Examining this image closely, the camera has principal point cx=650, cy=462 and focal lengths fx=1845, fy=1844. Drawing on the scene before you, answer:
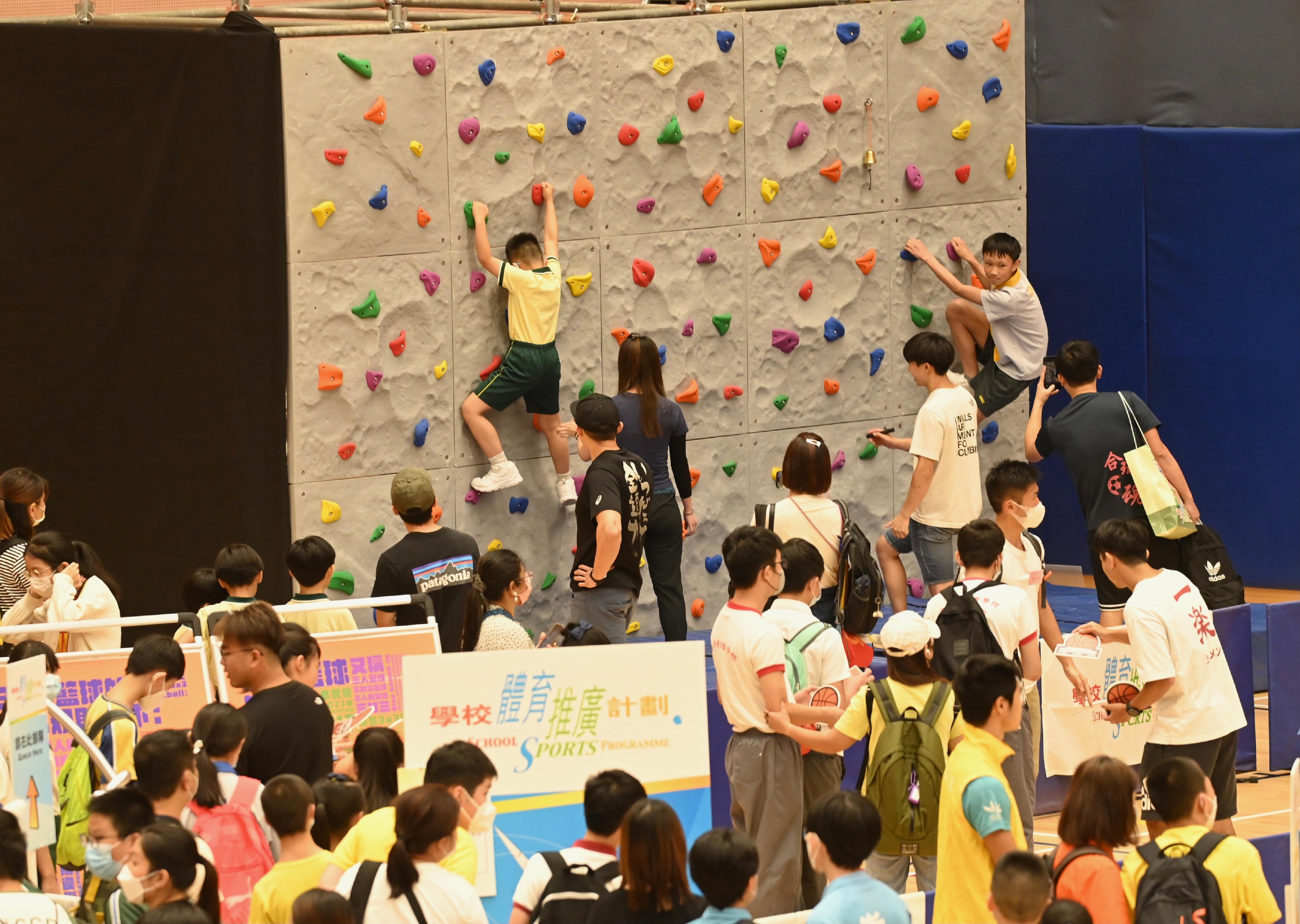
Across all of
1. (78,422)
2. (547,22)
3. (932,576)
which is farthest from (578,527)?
(547,22)

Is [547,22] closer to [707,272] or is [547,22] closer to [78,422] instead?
[707,272]

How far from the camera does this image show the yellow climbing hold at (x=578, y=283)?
34.3 ft

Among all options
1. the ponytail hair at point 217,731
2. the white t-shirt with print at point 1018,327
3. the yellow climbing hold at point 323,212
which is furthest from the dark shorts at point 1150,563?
the ponytail hair at point 217,731

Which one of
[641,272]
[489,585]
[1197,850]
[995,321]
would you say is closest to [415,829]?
[1197,850]

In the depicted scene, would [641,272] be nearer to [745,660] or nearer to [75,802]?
[745,660]

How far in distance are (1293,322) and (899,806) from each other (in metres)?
7.51

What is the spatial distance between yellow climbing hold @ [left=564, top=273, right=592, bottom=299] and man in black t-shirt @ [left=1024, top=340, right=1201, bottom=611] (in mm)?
2752

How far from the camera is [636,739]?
591cm

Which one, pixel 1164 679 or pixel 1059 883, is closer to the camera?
pixel 1059 883

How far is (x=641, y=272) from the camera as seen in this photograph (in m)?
10.7

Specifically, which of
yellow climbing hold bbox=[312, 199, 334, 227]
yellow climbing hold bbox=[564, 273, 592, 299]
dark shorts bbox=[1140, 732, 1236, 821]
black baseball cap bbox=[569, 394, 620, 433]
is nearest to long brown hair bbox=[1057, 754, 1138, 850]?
dark shorts bbox=[1140, 732, 1236, 821]

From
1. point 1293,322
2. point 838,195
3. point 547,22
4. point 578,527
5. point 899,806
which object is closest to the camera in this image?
point 899,806

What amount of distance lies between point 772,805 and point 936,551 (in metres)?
3.48

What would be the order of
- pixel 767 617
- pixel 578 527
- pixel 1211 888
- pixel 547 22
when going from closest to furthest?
pixel 1211 888
pixel 767 617
pixel 578 527
pixel 547 22
